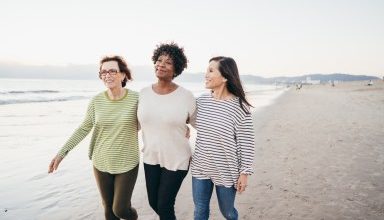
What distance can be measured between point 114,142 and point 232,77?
139cm

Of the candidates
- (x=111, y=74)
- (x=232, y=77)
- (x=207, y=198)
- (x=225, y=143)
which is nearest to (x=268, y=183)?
(x=207, y=198)

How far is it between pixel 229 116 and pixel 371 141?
9.03 meters

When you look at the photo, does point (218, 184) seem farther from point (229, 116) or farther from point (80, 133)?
point (80, 133)

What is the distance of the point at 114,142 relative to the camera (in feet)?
11.8

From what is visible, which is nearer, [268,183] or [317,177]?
[268,183]

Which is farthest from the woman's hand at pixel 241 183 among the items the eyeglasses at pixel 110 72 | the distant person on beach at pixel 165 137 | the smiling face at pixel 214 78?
the eyeglasses at pixel 110 72

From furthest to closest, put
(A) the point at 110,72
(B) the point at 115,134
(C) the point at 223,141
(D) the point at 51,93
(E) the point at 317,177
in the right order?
(D) the point at 51,93 < (E) the point at 317,177 < (A) the point at 110,72 < (B) the point at 115,134 < (C) the point at 223,141

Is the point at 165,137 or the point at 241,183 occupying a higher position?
the point at 165,137

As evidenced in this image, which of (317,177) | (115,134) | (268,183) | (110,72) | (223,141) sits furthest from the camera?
(317,177)

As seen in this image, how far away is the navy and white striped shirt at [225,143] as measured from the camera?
10.5 feet

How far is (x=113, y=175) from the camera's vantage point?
3664 millimetres

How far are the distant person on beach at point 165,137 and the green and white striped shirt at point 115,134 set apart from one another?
149mm

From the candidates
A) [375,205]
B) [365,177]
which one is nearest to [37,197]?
[375,205]

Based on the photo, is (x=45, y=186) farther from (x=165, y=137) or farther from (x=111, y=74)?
(x=165, y=137)
